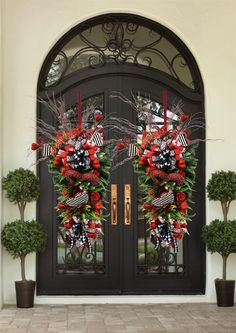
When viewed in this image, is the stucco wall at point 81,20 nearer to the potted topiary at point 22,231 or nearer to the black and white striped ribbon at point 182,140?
the potted topiary at point 22,231

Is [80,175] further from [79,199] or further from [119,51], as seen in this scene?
[119,51]

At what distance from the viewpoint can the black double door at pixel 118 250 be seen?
771cm

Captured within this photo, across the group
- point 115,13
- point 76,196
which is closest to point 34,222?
point 76,196

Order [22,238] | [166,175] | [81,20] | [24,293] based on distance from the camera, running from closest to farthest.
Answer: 1. [166,175]
2. [22,238]
3. [24,293]
4. [81,20]

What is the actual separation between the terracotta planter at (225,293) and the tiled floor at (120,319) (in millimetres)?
105

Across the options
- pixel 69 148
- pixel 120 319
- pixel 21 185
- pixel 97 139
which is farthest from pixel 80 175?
pixel 120 319

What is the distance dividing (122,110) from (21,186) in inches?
60.7

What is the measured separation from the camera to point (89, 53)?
793 cm

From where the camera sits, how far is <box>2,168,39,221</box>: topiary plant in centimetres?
715

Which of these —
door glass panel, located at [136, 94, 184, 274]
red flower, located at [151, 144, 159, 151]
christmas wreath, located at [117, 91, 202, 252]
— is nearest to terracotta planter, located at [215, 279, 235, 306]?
door glass panel, located at [136, 94, 184, 274]

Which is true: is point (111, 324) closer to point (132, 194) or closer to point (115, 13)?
point (132, 194)

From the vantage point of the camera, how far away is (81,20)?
776 centimetres

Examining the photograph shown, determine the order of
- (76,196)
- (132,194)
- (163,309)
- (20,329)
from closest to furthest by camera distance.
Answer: (76,196) → (20,329) → (163,309) → (132,194)

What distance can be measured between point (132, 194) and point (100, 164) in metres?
2.13
